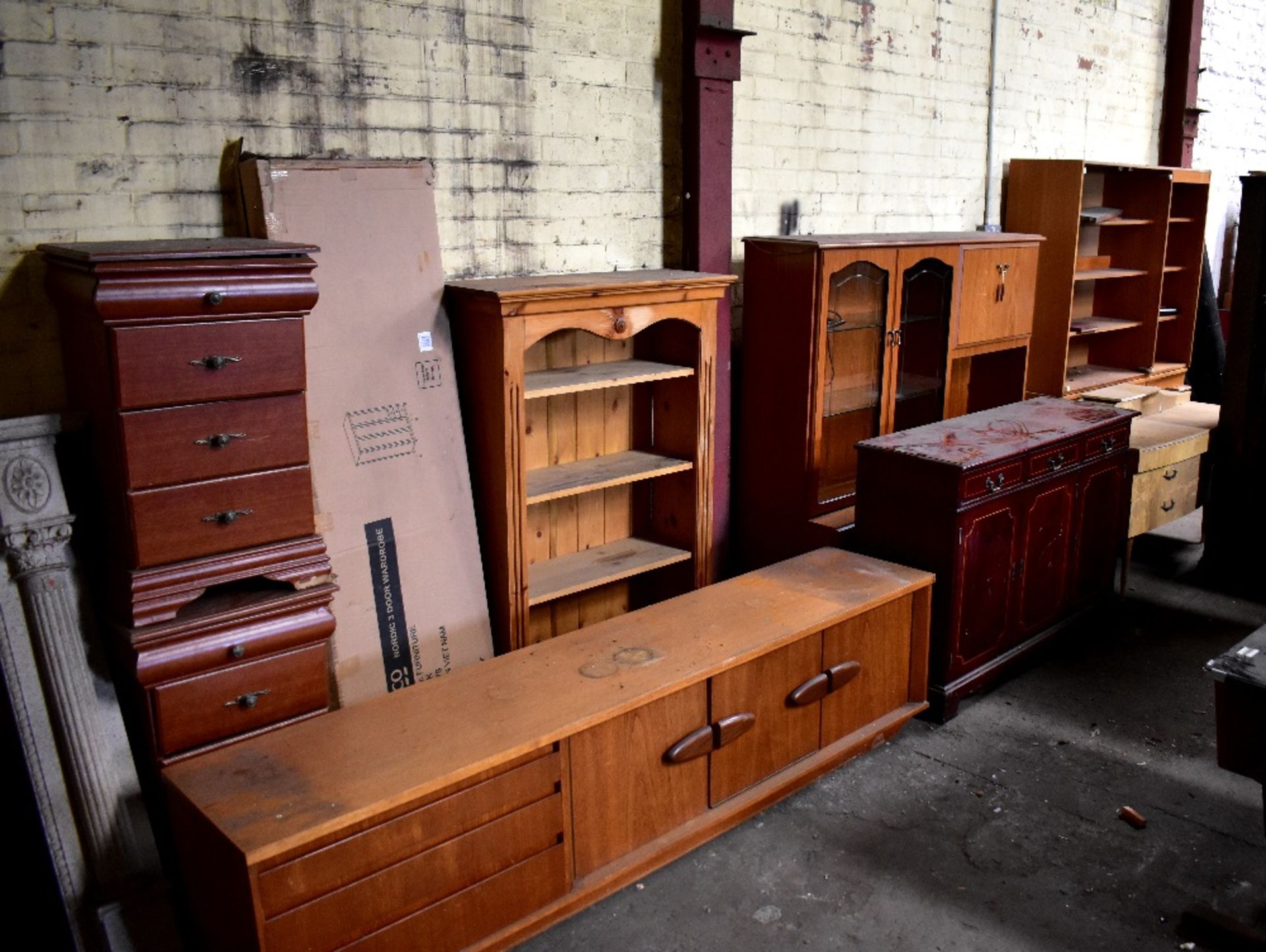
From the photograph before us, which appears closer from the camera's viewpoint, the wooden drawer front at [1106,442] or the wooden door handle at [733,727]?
the wooden door handle at [733,727]

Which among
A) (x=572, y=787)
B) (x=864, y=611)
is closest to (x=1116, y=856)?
(x=864, y=611)

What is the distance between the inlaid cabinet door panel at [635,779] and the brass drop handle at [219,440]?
1029 mm

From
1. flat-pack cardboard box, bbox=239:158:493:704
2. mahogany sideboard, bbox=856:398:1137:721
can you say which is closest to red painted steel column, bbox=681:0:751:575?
mahogany sideboard, bbox=856:398:1137:721

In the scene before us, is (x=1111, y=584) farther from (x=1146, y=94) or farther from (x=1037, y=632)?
(x=1146, y=94)

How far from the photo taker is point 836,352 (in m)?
3.93

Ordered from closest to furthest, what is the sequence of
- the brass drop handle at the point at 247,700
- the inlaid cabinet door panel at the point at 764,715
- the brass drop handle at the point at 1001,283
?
the brass drop handle at the point at 247,700 < the inlaid cabinet door panel at the point at 764,715 < the brass drop handle at the point at 1001,283

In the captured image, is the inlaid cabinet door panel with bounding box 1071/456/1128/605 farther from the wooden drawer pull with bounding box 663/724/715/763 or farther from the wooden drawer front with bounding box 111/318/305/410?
the wooden drawer front with bounding box 111/318/305/410

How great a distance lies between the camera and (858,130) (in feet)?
14.8

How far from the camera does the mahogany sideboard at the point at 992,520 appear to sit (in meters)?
3.42

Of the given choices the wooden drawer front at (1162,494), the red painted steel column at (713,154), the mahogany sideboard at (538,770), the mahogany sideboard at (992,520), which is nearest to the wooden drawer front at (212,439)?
the mahogany sideboard at (538,770)

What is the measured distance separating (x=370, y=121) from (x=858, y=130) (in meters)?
2.35

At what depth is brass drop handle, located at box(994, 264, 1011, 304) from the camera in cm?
447

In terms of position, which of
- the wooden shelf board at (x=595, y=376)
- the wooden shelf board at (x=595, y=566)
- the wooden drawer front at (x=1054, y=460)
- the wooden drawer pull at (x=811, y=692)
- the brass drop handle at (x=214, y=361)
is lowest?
the wooden drawer pull at (x=811, y=692)

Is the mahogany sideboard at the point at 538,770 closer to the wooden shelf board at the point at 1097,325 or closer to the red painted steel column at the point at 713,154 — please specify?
the red painted steel column at the point at 713,154
